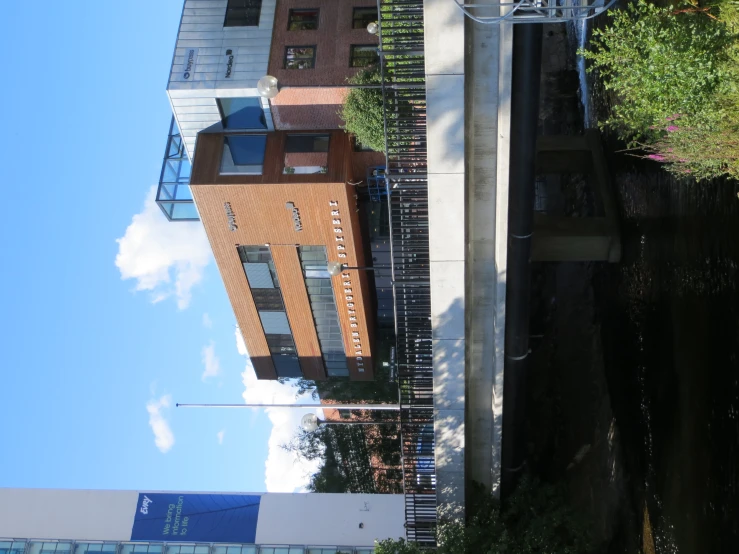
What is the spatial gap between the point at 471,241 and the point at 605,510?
36.6ft

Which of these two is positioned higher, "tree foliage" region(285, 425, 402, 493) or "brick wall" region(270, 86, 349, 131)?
"brick wall" region(270, 86, 349, 131)

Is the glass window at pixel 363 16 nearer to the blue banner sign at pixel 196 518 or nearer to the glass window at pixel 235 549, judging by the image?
the blue banner sign at pixel 196 518

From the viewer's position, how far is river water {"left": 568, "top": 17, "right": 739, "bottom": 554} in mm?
14578

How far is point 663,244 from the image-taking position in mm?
17672

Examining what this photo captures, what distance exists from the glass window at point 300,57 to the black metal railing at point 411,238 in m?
4.91

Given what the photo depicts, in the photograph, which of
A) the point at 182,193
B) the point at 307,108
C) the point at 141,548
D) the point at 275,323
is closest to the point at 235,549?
the point at 141,548

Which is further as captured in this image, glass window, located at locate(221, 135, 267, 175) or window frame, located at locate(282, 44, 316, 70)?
glass window, located at locate(221, 135, 267, 175)

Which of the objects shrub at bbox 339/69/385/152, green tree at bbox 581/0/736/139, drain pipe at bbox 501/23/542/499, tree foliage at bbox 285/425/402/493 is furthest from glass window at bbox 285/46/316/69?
tree foliage at bbox 285/425/402/493

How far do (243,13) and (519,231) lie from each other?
453 inches

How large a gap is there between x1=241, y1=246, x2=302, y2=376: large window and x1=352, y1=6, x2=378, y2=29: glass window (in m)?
7.55

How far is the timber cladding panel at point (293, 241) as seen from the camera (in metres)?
19.6

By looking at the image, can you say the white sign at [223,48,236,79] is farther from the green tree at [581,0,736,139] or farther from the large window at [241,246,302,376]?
the green tree at [581,0,736,139]

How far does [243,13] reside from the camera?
66.1 feet

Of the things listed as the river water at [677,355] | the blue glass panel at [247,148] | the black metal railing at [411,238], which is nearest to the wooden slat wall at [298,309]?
the blue glass panel at [247,148]
